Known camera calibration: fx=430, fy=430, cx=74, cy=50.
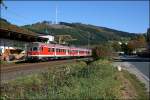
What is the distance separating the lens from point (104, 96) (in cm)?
1340

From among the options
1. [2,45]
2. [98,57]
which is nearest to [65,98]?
[98,57]

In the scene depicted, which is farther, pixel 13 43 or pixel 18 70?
pixel 13 43

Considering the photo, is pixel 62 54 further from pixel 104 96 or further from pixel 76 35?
pixel 76 35

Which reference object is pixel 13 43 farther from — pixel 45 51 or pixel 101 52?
pixel 101 52

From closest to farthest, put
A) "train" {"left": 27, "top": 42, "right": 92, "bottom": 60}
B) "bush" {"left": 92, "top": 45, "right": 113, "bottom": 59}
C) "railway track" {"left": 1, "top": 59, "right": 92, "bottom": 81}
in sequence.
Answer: "railway track" {"left": 1, "top": 59, "right": 92, "bottom": 81}, "bush" {"left": 92, "top": 45, "right": 113, "bottom": 59}, "train" {"left": 27, "top": 42, "right": 92, "bottom": 60}

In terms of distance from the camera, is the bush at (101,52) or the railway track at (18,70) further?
the bush at (101,52)

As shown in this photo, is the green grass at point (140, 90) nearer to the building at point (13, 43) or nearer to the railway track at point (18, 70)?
the railway track at point (18, 70)

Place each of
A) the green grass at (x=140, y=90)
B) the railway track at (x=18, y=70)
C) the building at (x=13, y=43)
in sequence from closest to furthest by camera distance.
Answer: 1. the green grass at (x=140, y=90)
2. the railway track at (x=18, y=70)
3. the building at (x=13, y=43)

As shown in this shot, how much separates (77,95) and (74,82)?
3067mm

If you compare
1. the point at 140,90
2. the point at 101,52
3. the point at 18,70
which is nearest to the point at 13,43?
the point at 101,52

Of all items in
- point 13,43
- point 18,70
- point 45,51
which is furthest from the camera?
point 13,43

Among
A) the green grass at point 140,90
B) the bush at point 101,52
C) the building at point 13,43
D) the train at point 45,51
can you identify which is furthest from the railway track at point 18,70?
the building at point 13,43

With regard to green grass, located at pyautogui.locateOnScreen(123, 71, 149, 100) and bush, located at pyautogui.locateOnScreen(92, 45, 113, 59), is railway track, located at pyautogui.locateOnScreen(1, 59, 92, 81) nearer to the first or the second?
green grass, located at pyautogui.locateOnScreen(123, 71, 149, 100)

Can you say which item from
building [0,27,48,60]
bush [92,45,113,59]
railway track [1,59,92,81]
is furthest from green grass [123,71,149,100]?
building [0,27,48,60]
